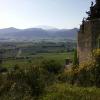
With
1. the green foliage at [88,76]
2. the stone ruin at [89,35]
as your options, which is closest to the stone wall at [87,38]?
the stone ruin at [89,35]

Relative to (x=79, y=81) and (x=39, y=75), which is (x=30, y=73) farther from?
(x=79, y=81)

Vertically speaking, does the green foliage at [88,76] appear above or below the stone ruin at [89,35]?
below

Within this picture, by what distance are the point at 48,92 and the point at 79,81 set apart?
31.5 ft

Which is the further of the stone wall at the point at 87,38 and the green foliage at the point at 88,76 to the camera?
the stone wall at the point at 87,38

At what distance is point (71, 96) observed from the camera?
1277cm

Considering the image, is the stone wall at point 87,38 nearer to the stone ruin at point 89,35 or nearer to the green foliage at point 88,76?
the stone ruin at point 89,35

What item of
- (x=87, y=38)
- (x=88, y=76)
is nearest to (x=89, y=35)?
(x=87, y=38)

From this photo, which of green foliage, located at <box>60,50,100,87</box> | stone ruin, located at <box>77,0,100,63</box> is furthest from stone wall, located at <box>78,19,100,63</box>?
green foliage, located at <box>60,50,100,87</box>

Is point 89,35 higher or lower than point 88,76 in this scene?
higher

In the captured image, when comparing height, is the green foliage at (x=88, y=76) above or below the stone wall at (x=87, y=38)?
below

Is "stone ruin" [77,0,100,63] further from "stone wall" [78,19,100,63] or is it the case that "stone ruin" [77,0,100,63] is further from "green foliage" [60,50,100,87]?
"green foliage" [60,50,100,87]

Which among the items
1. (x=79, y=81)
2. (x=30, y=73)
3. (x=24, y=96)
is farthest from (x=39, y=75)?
(x=79, y=81)

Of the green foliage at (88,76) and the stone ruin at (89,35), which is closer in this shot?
the green foliage at (88,76)

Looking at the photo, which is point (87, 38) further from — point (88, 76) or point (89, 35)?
point (88, 76)
